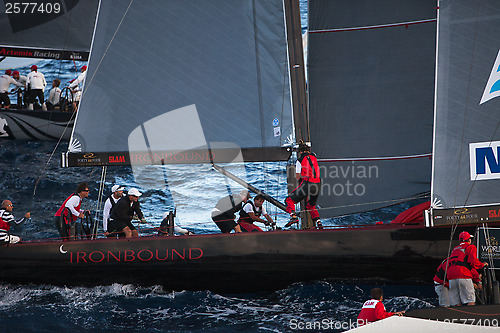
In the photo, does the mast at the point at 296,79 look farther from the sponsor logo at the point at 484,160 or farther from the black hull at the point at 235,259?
the sponsor logo at the point at 484,160

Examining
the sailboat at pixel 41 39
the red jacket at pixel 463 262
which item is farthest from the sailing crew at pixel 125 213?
the sailboat at pixel 41 39

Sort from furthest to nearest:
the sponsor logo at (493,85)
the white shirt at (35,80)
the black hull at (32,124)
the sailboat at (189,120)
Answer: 1. the white shirt at (35,80)
2. the black hull at (32,124)
3. the sailboat at (189,120)
4. the sponsor logo at (493,85)

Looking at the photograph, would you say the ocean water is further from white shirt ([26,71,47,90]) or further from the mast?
white shirt ([26,71,47,90])

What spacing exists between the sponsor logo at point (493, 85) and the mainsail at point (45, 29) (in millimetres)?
12811

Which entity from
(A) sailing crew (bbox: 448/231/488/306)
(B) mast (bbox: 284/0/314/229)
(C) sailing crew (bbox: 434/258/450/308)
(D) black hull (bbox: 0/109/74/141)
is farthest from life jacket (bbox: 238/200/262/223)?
(D) black hull (bbox: 0/109/74/141)

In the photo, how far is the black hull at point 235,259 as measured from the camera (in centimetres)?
1174

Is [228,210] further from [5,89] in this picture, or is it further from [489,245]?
[5,89]

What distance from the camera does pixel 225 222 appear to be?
43.3 ft

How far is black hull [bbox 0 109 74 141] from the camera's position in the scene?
21016 millimetres

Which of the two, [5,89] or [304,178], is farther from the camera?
[5,89]

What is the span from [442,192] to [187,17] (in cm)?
531

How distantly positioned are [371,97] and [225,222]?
3629mm

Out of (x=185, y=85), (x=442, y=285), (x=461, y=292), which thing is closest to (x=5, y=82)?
(x=185, y=85)

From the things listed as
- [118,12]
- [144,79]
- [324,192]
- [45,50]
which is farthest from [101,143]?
[45,50]
